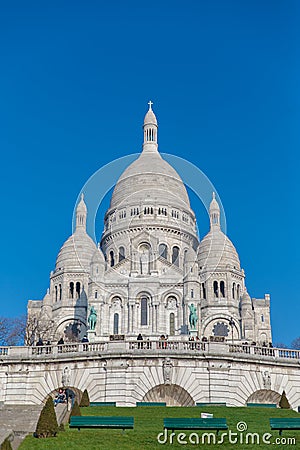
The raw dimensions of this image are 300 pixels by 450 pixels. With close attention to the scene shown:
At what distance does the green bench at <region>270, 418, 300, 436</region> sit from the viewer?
2242cm

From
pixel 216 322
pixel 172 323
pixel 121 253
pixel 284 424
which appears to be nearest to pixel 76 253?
pixel 121 253

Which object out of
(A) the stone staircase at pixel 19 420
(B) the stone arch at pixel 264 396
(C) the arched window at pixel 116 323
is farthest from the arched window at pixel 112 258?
(A) the stone staircase at pixel 19 420

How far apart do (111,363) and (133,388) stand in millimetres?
1709

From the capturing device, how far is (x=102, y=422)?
74.7 ft

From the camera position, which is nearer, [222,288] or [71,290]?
[222,288]

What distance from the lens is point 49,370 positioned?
1387 inches

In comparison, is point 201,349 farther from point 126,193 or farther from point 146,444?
point 126,193

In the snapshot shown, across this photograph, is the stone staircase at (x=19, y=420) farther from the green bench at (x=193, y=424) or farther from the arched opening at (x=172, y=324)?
the arched opening at (x=172, y=324)

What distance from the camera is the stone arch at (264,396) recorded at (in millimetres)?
34625

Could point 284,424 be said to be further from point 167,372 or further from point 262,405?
point 167,372

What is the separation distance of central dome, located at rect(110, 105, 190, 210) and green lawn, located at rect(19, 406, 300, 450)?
7156 cm

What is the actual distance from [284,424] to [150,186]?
80362 mm

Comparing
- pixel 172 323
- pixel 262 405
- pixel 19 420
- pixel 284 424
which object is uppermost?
pixel 172 323

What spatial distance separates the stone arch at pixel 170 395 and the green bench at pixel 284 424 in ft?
A: 35.6
